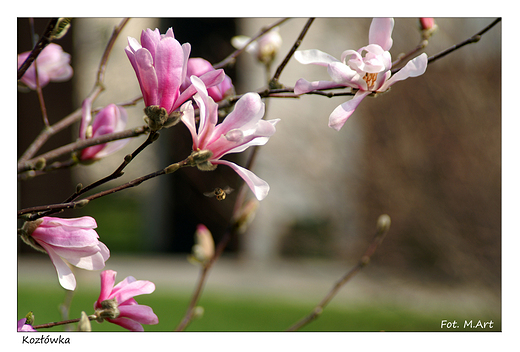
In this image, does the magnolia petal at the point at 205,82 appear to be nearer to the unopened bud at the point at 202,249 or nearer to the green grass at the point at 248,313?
the unopened bud at the point at 202,249

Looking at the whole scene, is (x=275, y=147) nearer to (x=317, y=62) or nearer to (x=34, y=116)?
(x=34, y=116)

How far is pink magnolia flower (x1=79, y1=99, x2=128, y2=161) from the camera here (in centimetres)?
59

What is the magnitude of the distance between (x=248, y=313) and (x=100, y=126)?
3317mm

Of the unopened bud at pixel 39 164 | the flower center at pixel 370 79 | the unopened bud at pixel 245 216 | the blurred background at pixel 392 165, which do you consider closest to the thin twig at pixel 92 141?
the unopened bud at pixel 39 164

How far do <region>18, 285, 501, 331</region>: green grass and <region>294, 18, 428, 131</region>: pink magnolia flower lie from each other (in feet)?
7.71

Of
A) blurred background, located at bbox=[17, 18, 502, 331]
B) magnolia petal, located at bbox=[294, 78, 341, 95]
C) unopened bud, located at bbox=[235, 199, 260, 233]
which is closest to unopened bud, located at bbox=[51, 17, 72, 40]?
magnolia petal, located at bbox=[294, 78, 341, 95]

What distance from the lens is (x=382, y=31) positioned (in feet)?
1.55

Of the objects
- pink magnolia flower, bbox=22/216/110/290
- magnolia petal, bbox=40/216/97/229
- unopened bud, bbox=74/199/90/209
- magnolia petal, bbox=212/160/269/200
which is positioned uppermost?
magnolia petal, bbox=212/160/269/200

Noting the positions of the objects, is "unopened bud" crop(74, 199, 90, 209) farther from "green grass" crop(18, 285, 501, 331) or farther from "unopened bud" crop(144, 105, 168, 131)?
"green grass" crop(18, 285, 501, 331)

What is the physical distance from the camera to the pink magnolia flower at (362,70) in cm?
43

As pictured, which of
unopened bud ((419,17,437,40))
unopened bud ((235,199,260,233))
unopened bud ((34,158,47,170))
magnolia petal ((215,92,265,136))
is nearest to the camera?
magnolia petal ((215,92,265,136))

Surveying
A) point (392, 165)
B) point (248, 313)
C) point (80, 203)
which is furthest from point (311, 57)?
point (248, 313)

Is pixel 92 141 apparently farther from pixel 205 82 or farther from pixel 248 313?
pixel 248 313

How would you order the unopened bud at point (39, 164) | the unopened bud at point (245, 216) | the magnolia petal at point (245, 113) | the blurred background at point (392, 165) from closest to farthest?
the magnolia petal at point (245, 113) → the unopened bud at point (39, 164) → the unopened bud at point (245, 216) → the blurred background at point (392, 165)
